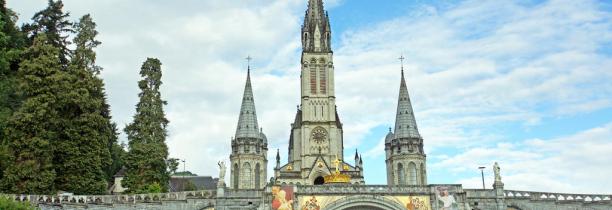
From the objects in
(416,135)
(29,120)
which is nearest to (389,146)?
(416,135)

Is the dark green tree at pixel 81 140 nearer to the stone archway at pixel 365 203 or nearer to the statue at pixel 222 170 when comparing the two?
the statue at pixel 222 170

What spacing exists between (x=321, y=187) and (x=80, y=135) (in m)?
15.7

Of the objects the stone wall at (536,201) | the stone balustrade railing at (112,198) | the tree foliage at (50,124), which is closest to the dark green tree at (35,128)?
the tree foliage at (50,124)

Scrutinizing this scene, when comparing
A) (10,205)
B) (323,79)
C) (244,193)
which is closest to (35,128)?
(10,205)

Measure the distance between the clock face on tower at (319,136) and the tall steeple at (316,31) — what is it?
1066 centimetres

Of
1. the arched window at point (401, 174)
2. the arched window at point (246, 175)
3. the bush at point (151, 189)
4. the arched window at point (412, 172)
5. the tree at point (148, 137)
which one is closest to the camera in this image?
the bush at point (151, 189)

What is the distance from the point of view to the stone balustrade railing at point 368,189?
39156mm

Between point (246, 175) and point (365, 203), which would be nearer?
point (365, 203)

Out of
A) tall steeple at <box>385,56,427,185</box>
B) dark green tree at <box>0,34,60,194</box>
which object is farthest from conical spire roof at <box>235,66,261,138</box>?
dark green tree at <box>0,34,60,194</box>

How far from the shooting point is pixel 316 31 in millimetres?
79375

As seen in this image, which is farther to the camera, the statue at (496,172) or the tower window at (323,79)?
the tower window at (323,79)

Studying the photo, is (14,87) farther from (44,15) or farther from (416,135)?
(416,135)

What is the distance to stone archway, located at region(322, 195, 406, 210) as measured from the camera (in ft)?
128

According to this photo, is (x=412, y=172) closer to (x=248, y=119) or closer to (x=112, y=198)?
(x=248, y=119)
